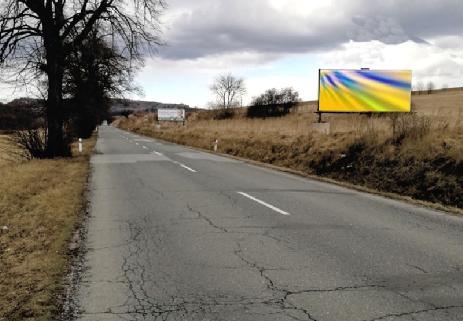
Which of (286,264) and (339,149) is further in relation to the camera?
(339,149)

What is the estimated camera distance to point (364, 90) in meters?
26.7

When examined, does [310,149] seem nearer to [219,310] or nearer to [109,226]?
[109,226]

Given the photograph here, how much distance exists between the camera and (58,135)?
23.0m

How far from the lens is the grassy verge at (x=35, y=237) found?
4.65m

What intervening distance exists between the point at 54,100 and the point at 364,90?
16.9 meters

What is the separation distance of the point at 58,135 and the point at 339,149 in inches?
550

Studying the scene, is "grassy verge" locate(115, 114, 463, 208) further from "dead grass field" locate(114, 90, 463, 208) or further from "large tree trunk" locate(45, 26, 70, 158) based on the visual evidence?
"large tree trunk" locate(45, 26, 70, 158)

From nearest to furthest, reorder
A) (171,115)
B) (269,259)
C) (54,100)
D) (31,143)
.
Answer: (269,259) → (54,100) → (31,143) → (171,115)

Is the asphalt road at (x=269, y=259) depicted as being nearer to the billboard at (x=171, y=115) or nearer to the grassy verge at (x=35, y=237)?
the grassy verge at (x=35, y=237)

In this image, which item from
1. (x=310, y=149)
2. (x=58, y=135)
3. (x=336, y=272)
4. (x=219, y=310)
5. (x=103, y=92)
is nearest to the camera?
(x=219, y=310)

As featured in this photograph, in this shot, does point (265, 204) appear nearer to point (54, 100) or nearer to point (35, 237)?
point (35, 237)

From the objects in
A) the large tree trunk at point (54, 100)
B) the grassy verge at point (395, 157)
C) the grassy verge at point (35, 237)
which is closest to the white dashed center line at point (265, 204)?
the grassy verge at point (35, 237)

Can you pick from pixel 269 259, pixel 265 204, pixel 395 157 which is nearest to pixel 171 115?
pixel 395 157

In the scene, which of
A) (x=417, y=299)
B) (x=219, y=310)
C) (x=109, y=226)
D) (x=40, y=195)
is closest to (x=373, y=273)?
(x=417, y=299)
